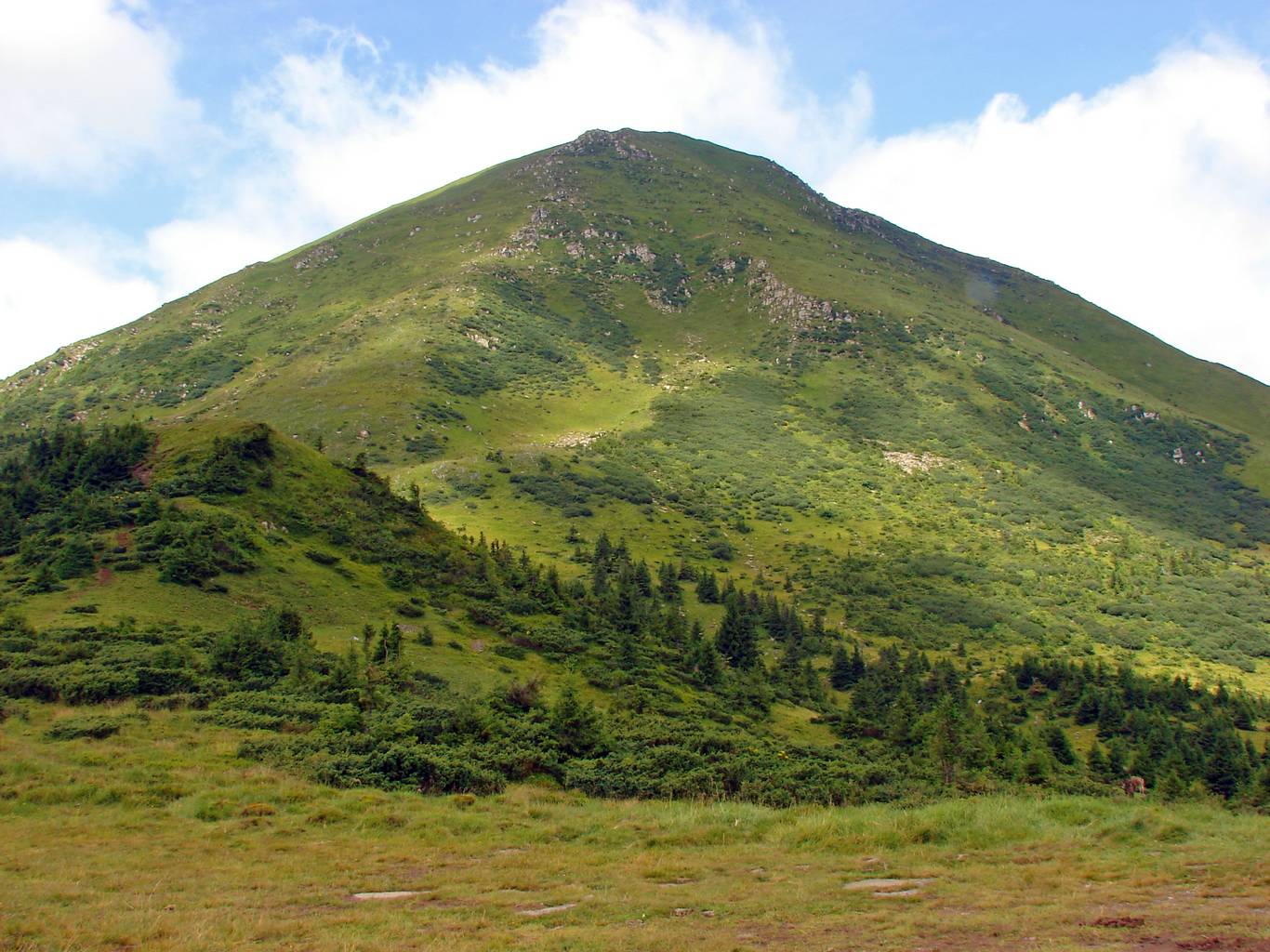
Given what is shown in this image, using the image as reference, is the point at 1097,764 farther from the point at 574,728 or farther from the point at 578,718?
the point at 574,728

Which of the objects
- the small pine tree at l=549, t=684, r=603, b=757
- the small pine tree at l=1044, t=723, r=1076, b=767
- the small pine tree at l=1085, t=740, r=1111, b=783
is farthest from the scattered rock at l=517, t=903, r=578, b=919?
the small pine tree at l=1044, t=723, r=1076, b=767

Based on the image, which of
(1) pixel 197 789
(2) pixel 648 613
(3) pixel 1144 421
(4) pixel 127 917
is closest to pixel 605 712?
(1) pixel 197 789

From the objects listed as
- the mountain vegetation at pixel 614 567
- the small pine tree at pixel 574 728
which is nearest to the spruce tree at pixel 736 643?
the mountain vegetation at pixel 614 567

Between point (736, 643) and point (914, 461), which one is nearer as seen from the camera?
point (736, 643)

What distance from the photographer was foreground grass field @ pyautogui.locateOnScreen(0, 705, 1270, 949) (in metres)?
13.1

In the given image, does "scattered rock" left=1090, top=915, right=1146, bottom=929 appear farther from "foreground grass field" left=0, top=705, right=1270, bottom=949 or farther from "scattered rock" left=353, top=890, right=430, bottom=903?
"scattered rock" left=353, top=890, right=430, bottom=903

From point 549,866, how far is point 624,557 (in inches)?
3296

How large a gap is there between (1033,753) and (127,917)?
148 ft

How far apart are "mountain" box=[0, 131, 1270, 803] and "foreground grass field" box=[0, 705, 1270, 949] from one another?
3.27 m

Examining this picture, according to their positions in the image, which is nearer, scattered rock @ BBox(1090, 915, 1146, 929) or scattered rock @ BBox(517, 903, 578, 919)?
scattered rock @ BBox(1090, 915, 1146, 929)

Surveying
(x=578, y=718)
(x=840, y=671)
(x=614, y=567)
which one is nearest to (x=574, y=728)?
(x=578, y=718)

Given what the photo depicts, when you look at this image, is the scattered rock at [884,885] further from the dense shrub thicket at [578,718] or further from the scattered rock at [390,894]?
the dense shrub thicket at [578,718]

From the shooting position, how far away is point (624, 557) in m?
103

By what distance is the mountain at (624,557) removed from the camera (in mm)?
33656
